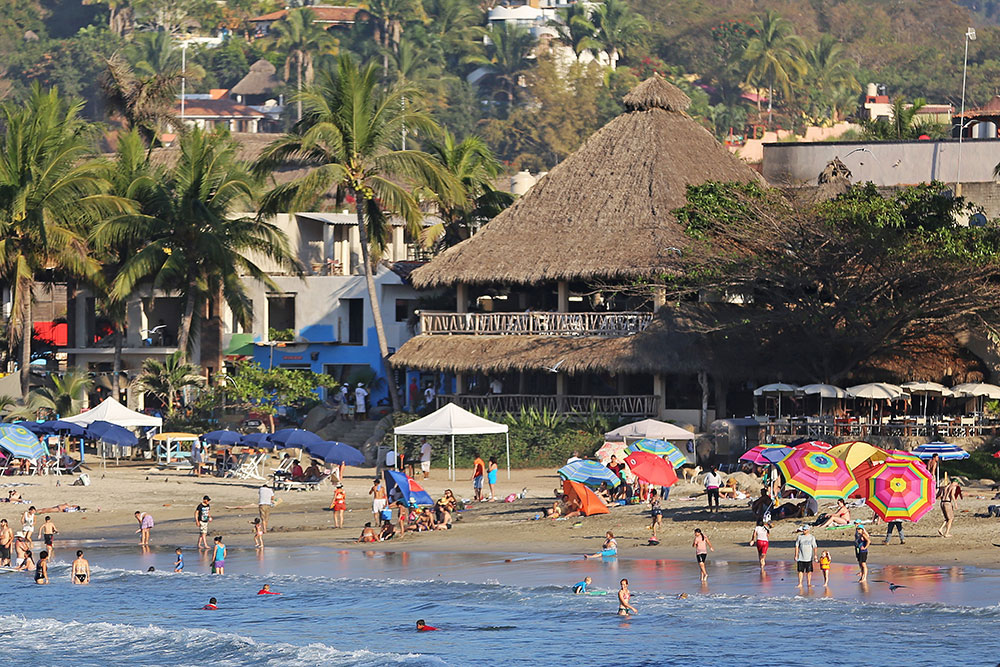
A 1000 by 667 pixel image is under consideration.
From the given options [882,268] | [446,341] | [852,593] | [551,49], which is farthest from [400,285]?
[551,49]

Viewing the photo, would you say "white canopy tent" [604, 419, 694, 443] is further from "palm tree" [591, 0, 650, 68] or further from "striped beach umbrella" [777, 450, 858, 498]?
"palm tree" [591, 0, 650, 68]

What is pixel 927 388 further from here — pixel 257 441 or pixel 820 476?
pixel 257 441

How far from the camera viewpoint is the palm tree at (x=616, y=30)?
143 meters

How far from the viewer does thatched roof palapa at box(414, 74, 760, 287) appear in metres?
45.6

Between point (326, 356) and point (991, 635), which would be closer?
point (991, 635)

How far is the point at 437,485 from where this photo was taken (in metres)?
42.0

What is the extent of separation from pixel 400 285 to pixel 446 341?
8.01 m

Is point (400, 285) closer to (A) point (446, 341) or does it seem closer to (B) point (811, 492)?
(A) point (446, 341)

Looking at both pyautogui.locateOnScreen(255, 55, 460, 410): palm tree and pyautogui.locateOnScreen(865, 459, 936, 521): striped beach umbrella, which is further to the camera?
pyautogui.locateOnScreen(255, 55, 460, 410): palm tree

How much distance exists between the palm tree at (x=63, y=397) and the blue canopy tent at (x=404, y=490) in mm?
18118

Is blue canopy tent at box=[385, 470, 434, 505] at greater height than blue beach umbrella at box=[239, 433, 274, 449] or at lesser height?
lesser

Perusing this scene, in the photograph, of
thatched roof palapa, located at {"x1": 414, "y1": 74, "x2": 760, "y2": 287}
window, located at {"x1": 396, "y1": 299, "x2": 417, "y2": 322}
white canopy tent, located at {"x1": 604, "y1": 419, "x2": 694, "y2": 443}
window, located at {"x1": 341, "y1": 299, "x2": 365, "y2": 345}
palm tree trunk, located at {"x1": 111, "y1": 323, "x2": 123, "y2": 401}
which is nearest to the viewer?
white canopy tent, located at {"x1": 604, "y1": 419, "x2": 694, "y2": 443}

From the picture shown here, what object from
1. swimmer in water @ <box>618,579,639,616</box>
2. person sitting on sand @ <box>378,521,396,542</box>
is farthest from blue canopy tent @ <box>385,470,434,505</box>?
swimmer in water @ <box>618,579,639,616</box>

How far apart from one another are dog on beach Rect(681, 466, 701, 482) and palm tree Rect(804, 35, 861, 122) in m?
98.8
